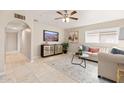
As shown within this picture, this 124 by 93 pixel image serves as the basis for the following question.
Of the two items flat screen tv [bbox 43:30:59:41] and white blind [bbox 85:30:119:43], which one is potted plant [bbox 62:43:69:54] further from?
white blind [bbox 85:30:119:43]

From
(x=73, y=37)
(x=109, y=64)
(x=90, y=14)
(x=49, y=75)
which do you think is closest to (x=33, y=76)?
(x=49, y=75)

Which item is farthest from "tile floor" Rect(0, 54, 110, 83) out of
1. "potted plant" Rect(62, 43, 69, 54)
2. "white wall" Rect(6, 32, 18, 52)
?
"white wall" Rect(6, 32, 18, 52)

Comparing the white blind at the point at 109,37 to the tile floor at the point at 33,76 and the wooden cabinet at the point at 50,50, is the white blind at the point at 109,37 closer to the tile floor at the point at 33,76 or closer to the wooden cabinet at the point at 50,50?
the wooden cabinet at the point at 50,50

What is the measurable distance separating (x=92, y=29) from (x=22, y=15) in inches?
164

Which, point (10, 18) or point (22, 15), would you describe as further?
point (22, 15)

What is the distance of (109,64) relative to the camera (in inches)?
107

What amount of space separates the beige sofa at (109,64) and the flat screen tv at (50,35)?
426 cm

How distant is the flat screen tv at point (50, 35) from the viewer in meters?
6.42

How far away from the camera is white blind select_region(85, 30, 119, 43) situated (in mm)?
5295

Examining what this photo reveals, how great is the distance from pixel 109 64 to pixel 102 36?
3491mm

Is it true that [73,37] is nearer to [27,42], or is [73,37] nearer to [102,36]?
[102,36]
